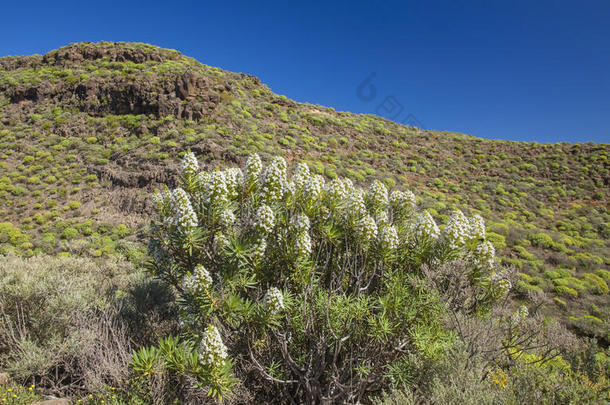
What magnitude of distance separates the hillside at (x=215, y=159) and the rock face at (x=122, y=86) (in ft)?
0.44

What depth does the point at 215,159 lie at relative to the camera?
20.6 meters

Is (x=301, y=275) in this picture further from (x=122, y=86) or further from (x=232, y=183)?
(x=122, y=86)

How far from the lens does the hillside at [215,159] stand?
1562 cm

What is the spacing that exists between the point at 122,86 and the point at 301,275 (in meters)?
30.3

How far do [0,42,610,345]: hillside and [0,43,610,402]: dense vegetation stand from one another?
0.11m

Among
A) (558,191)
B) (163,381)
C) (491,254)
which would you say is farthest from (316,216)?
(558,191)

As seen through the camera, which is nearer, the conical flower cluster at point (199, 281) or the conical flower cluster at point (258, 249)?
the conical flower cluster at point (199, 281)

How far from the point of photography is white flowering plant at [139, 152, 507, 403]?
142 inches

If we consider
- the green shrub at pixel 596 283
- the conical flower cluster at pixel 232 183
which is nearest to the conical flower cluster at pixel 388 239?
the conical flower cluster at pixel 232 183

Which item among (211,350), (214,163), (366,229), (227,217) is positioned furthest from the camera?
(214,163)

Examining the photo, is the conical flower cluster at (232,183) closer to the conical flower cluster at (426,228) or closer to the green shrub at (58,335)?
the conical flower cluster at (426,228)

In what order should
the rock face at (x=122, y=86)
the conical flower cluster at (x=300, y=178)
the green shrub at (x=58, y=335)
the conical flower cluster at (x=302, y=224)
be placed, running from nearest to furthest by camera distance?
the conical flower cluster at (x=302, y=224) < the conical flower cluster at (x=300, y=178) < the green shrub at (x=58, y=335) < the rock face at (x=122, y=86)

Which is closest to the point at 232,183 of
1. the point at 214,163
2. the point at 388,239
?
the point at 388,239

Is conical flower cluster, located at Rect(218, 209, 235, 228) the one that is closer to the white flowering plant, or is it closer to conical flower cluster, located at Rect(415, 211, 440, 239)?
the white flowering plant
